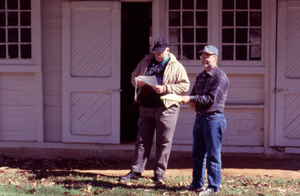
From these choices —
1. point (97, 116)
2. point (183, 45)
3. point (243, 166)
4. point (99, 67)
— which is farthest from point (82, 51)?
point (243, 166)

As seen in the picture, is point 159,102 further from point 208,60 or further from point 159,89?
point 208,60

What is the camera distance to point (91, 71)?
7273mm

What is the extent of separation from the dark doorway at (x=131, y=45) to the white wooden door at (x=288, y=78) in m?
4.09

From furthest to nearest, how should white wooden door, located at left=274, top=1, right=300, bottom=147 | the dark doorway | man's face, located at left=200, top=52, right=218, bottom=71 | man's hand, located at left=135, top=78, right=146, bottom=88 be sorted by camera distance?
the dark doorway < white wooden door, located at left=274, top=1, right=300, bottom=147 < man's hand, located at left=135, top=78, right=146, bottom=88 < man's face, located at left=200, top=52, right=218, bottom=71

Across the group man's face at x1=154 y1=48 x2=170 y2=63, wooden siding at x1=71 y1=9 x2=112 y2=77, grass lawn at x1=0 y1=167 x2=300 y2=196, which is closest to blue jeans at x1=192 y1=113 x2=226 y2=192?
grass lawn at x1=0 y1=167 x2=300 y2=196

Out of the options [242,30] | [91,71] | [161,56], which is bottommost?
[91,71]

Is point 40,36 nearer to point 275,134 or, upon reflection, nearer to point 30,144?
point 30,144

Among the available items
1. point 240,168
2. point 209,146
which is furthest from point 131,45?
point 209,146

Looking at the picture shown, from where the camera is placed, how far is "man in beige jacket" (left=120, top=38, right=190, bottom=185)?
5.40 meters

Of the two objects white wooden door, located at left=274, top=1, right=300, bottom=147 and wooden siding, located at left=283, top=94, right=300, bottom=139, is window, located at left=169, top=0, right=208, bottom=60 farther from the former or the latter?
wooden siding, located at left=283, top=94, right=300, bottom=139

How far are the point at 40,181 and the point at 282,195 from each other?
3.64 metres

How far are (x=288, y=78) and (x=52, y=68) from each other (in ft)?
15.2

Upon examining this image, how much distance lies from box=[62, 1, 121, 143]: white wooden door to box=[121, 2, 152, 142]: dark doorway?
2625 mm

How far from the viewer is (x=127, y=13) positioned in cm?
1213
